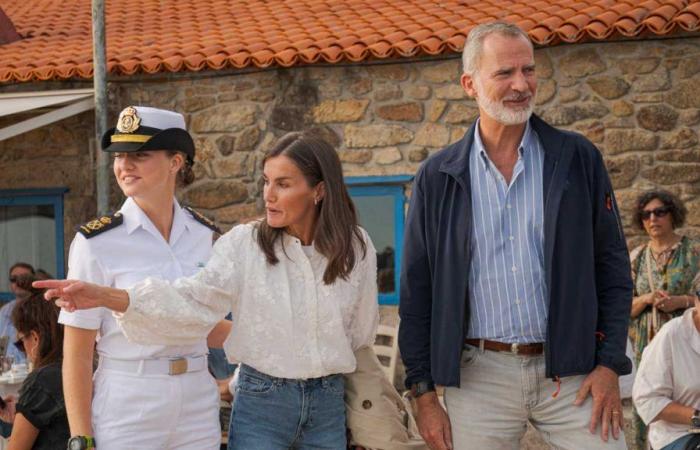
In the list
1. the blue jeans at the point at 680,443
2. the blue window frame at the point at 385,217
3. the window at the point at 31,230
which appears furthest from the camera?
the window at the point at 31,230

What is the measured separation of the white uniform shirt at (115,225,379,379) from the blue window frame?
5.28m

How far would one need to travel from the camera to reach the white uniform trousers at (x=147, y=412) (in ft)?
8.79

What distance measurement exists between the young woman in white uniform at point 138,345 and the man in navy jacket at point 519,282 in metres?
0.67

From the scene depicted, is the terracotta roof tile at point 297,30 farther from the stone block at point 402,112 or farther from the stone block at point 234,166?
the stone block at point 234,166

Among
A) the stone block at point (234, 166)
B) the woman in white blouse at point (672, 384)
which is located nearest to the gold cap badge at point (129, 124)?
the woman in white blouse at point (672, 384)

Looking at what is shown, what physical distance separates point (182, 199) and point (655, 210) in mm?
3814

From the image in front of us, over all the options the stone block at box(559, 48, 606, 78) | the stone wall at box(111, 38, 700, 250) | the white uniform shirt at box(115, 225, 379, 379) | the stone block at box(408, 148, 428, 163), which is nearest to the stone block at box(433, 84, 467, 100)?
the stone wall at box(111, 38, 700, 250)

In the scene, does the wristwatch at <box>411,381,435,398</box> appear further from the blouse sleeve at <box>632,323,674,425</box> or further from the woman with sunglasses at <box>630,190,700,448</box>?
the woman with sunglasses at <box>630,190,700,448</box>

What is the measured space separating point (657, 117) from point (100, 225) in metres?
5.68

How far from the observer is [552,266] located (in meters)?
2.86

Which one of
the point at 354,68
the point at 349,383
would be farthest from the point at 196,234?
the point at 354,68

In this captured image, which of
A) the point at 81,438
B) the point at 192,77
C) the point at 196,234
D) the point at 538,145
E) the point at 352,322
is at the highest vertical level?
the point at 192,77

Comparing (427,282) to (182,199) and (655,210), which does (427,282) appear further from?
(182,199)

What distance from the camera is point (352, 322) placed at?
9.59ft
